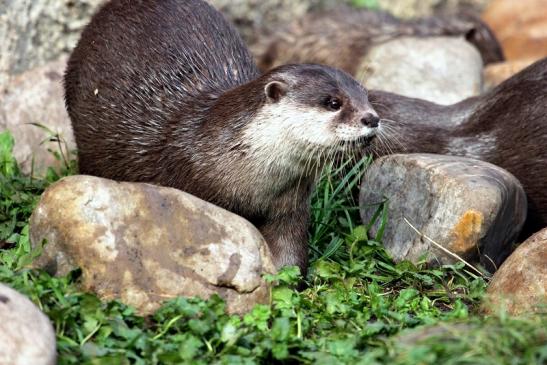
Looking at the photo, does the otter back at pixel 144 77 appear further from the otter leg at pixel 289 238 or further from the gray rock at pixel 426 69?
the gray rock at pixel 426 69

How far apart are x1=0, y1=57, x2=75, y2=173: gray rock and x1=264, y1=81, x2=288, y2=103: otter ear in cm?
169

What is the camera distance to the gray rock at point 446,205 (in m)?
4.55

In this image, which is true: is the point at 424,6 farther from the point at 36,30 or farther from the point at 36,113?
the point at 36,113

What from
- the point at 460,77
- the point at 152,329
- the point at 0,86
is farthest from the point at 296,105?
the point at 460,77

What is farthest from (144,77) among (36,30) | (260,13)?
(260,13)

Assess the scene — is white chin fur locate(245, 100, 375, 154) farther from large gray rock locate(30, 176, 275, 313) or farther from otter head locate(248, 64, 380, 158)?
large gray rock locate(30, 176, 275, 313)

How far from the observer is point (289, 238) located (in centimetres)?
453

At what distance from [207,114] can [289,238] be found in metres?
0.65

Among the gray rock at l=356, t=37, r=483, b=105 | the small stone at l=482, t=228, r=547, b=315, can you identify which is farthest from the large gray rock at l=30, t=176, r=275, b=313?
the gray rock at l=356, t=37, r=483, b=105

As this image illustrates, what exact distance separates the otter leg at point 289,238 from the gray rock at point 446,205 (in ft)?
1.60

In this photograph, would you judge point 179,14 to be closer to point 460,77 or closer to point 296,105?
point 296,105

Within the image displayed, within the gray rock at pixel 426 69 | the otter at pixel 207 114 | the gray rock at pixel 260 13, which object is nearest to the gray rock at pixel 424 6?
the gray rock at pixel 260 13

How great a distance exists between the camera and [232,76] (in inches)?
196

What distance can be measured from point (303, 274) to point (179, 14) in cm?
148
